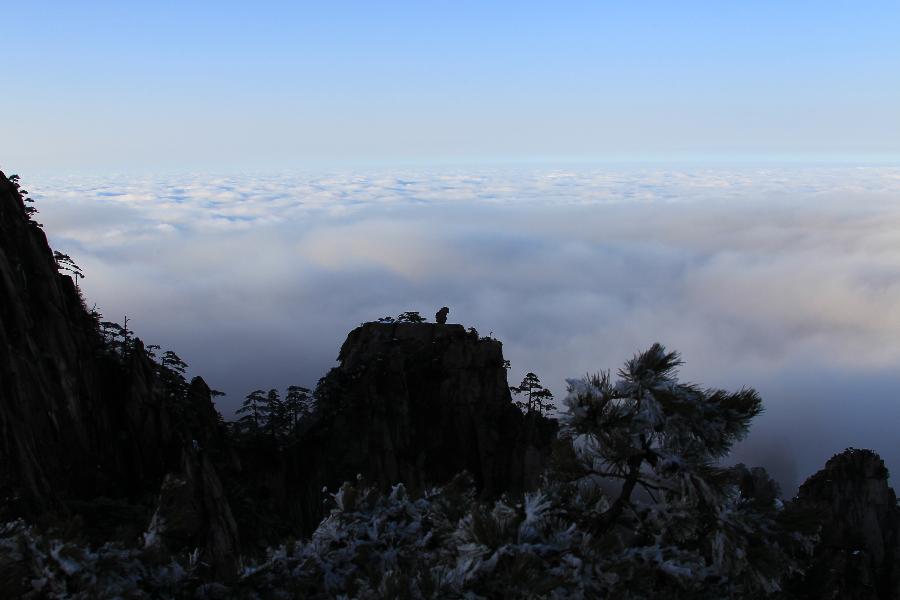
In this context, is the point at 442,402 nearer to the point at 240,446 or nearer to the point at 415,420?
the point at 415,420

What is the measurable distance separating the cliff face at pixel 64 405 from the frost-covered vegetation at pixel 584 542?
24.0 metres

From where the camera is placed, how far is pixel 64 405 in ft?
134

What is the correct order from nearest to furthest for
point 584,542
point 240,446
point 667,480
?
point 584,542
point 667,480
point 240,446

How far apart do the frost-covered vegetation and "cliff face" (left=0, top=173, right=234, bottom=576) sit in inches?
945

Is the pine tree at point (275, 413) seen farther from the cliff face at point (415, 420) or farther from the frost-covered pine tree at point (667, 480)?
the frost-covered pine tree at point (667, 480)

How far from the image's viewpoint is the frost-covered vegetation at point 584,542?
8031mm

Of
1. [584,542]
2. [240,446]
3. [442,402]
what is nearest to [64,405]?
[240,446]

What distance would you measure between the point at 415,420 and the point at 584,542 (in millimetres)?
61261

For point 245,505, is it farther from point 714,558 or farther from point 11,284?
point 714,558

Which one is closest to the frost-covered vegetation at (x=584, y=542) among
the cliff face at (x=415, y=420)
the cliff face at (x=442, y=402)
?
the cliff face at (x=415, y=420)

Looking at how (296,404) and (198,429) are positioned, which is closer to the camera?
(198,429)

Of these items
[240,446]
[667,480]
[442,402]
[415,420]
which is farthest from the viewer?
[442,402]

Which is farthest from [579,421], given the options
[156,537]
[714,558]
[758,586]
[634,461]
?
[156,537]

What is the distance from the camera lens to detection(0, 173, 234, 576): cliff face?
34125 millimetres
